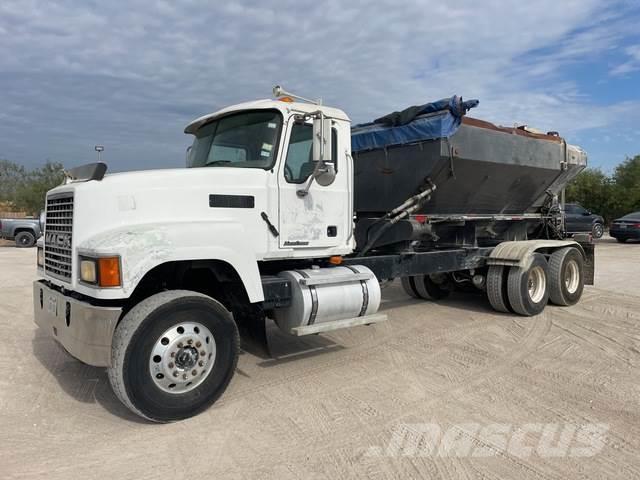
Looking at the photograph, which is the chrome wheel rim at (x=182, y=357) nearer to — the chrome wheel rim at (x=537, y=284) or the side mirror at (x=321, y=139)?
the side mirror at (x=321, y=139)

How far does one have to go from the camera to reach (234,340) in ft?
14.9

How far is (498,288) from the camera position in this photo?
824 cm

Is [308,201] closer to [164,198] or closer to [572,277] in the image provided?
[164,198]

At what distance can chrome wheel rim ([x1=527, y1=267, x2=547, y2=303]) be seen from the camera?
8.50m

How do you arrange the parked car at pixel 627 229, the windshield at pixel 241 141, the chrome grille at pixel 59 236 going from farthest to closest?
the parked car at pixel 627 229 < the windshield at pixel 241 141 < the chrome grille at pixel 59 236

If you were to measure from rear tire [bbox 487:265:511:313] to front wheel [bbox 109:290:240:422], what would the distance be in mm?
5193

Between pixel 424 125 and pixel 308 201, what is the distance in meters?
2.42

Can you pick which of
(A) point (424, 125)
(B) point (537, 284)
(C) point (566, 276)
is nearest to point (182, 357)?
(A) point (424, 125)

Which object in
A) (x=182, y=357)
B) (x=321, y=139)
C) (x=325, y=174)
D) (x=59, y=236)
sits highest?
(x=321, y=139)

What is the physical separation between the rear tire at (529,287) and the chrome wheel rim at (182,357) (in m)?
5.41

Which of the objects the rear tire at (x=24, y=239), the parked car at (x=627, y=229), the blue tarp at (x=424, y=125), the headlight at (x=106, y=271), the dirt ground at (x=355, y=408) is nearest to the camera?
the dirt ground at (x=355, y=408)

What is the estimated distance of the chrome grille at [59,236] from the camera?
177 inches

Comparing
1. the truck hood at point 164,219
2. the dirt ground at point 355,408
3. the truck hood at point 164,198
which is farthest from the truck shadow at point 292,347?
the truck hood at point 164,198

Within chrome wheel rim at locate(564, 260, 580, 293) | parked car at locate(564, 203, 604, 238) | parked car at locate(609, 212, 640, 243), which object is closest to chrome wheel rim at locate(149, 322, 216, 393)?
chrome wheel rim at locate(564, 260, 580, 293)
